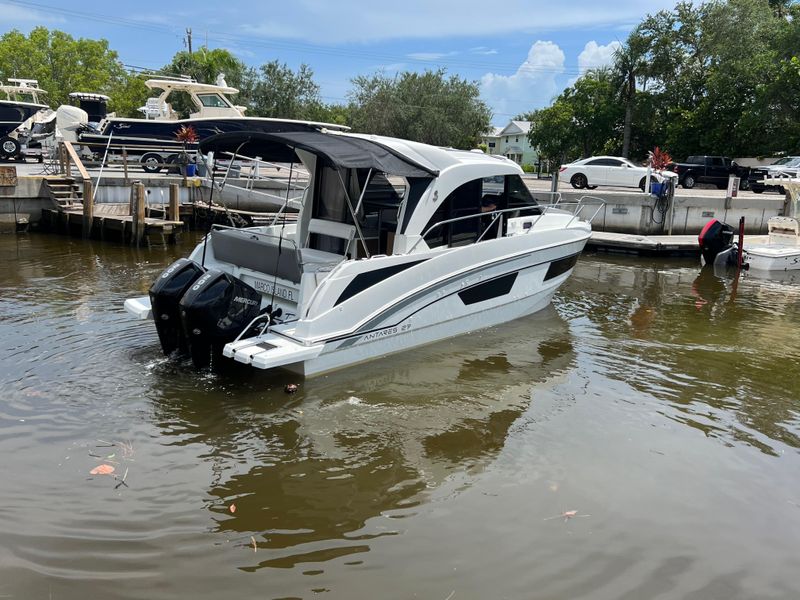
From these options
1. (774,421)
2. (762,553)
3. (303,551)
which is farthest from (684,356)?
(303,551)

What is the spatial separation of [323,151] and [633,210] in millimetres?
14735

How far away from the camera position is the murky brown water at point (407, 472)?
13.2ft

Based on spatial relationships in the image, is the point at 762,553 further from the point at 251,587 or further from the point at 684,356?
the point at 684,356

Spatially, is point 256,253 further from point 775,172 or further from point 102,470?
point 775,172

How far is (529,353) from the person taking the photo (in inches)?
336

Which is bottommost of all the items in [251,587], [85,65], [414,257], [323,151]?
[251,587]

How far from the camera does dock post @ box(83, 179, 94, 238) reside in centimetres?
1659

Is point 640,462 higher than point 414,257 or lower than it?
lower

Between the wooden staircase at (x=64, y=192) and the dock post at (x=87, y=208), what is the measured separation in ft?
4.67

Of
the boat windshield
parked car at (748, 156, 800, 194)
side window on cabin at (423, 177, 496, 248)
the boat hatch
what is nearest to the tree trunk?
parked car at (748, 156, 800, 194)

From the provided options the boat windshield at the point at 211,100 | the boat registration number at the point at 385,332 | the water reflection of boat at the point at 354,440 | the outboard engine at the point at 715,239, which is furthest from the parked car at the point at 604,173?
the boat registration number at the point at 385,332

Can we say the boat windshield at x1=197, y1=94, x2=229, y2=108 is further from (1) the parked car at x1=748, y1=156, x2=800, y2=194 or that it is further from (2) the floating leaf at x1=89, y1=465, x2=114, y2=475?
→ (2) the floating leaf at x1=89, y1=465, x2=114, y2=475

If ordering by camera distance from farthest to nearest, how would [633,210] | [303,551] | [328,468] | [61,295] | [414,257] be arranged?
[633,210]
[61,295]
[414,257]
[328,468]
[303,551]

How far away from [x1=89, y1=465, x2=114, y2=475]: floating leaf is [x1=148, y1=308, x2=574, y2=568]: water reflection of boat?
2.44 feet
